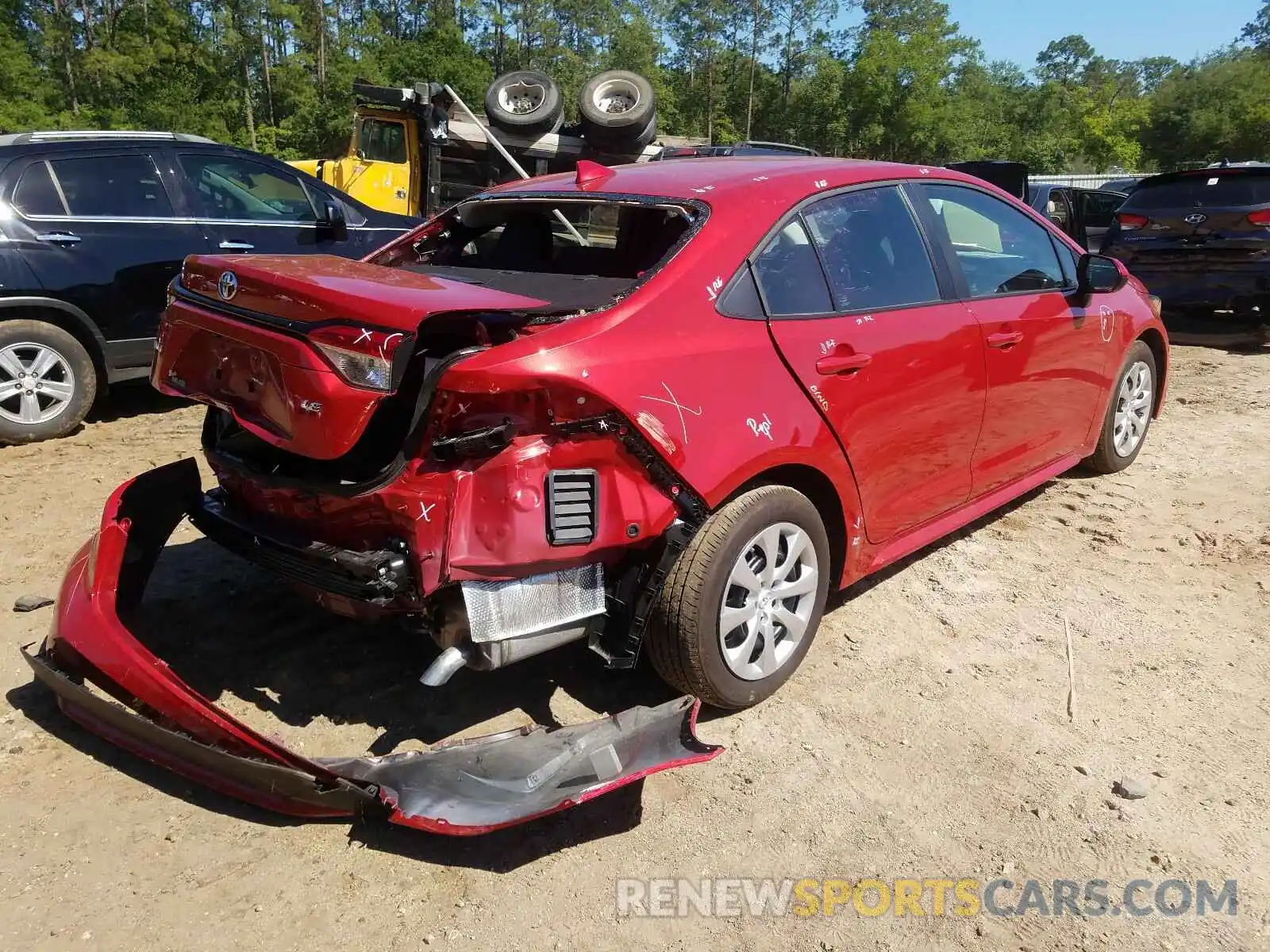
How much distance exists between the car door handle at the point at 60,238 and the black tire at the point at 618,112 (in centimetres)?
864

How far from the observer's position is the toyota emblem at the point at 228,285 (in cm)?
273

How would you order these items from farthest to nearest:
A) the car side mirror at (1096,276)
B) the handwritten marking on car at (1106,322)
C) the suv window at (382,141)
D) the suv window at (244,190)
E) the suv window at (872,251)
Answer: the suv window at (382,141)
the suv window at (244,190)
the handwritten marking on car at (1106,322)
the car side mirror at (1096,276)
the suv window at (872,251)

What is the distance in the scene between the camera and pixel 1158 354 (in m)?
5.36

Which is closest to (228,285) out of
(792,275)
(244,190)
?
(792,275)

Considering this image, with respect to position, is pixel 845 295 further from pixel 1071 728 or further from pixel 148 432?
pixel 148 432

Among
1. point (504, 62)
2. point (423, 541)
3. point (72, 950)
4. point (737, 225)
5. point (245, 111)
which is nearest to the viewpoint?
point (72, 950)

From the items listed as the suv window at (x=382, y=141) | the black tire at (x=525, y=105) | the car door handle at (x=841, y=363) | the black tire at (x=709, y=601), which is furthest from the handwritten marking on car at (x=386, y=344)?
the black tire at (x=525, y=105)

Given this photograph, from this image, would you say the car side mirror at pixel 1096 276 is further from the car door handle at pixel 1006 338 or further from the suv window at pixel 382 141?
the suv window at pixel 382 141

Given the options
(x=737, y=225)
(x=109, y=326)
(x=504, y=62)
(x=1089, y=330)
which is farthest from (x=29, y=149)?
(x=504, y=62)

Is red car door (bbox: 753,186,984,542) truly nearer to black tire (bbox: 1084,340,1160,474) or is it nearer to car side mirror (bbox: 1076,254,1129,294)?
car side mirror (bbox: 1076,254,1129,294)

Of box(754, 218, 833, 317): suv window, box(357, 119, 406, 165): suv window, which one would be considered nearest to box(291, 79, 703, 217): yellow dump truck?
box(357, 119, 406, 165): suv window

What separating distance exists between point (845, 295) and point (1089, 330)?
6.26 feet

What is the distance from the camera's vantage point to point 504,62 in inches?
2074

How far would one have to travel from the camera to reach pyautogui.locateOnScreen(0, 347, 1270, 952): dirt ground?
2.22m
